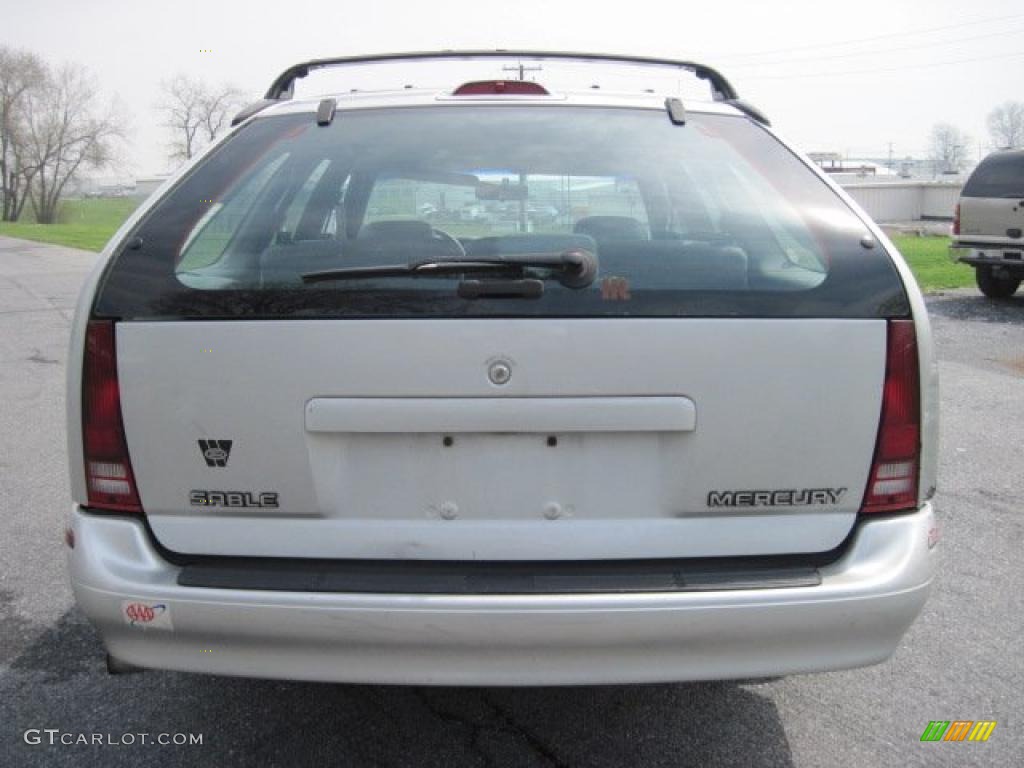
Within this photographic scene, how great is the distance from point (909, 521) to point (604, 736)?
108cm

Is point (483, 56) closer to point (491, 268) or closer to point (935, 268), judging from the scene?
point (491, 268)

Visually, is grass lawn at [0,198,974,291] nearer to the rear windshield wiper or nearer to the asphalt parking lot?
the rear windshield wiper

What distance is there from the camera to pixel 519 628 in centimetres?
211

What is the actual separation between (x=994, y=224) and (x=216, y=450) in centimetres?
1296

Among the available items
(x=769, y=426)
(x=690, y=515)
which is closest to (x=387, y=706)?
(x=690, y=515)

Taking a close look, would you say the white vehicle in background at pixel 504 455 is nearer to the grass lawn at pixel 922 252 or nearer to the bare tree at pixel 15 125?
the grass lawn at pixel 922 252

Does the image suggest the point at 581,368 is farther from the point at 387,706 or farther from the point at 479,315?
the point at 387,706

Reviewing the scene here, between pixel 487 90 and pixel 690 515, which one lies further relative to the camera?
pixel 487 90

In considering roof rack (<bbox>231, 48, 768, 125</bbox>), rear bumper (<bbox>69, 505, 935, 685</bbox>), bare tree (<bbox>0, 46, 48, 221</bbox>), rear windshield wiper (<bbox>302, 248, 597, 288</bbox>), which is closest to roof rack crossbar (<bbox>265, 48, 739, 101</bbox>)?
roof rack (<bbox>231, 48, 768, 125</bbox>)

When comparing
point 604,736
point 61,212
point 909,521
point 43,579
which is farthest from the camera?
point 61,212

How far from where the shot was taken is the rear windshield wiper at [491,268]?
85.5 inches

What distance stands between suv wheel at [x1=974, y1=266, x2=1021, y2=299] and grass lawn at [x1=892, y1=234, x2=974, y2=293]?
98cm

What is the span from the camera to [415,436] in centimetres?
220

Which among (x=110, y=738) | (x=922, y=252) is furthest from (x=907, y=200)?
(x=110, y=738)
